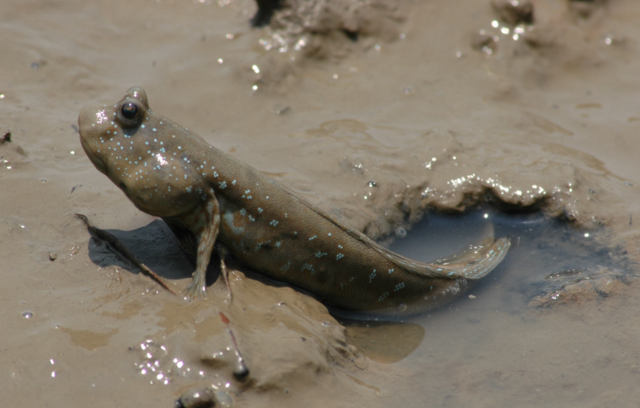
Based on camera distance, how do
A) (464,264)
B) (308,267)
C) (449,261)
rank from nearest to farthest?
(308,267), (464,264), (449,261)

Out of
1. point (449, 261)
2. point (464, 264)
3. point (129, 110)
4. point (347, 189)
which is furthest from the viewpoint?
point (347, 189)

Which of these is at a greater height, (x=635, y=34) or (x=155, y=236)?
(x=635, y=34)

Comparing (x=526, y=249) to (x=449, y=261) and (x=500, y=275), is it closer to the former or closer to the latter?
(x=500, y=275)

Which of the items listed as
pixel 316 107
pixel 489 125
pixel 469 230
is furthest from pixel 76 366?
pixel 489 125

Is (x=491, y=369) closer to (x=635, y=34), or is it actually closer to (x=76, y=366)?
(x=76, y=366)

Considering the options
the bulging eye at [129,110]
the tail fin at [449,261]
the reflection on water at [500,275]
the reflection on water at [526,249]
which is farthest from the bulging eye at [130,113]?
the reflection on water at [526,249]

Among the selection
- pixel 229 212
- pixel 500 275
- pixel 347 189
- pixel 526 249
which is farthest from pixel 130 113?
pixel 526 249
